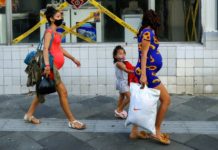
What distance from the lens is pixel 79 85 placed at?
811 centimetres

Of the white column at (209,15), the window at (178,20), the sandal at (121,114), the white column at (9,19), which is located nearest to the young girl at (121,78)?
the sandal at (121,114)

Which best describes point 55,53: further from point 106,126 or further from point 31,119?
point 106,126

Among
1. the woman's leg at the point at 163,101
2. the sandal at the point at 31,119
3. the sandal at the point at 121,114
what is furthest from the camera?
the sandal at the point at 121,114

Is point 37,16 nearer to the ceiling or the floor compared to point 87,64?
nearer to the ceiling

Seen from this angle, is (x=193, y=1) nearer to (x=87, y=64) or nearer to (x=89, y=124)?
(x=87, y=64)

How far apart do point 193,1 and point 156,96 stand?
3.31 meters

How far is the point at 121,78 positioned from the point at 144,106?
1.31m

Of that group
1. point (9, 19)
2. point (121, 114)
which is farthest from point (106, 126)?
point (9, 19)

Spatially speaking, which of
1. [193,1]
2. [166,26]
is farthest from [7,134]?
[193,1]

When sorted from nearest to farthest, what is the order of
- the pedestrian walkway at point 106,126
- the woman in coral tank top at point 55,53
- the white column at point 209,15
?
the woman in coral tank top at point 55,53 < the pedestrian walkway at point 106,126 < the white column at point 209,15

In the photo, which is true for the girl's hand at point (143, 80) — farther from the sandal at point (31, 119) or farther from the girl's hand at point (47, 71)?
the sandal at point (31, 119)

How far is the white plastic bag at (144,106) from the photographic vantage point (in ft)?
17.5

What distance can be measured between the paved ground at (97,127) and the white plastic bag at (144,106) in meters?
0.35

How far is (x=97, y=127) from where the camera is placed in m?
6.34
